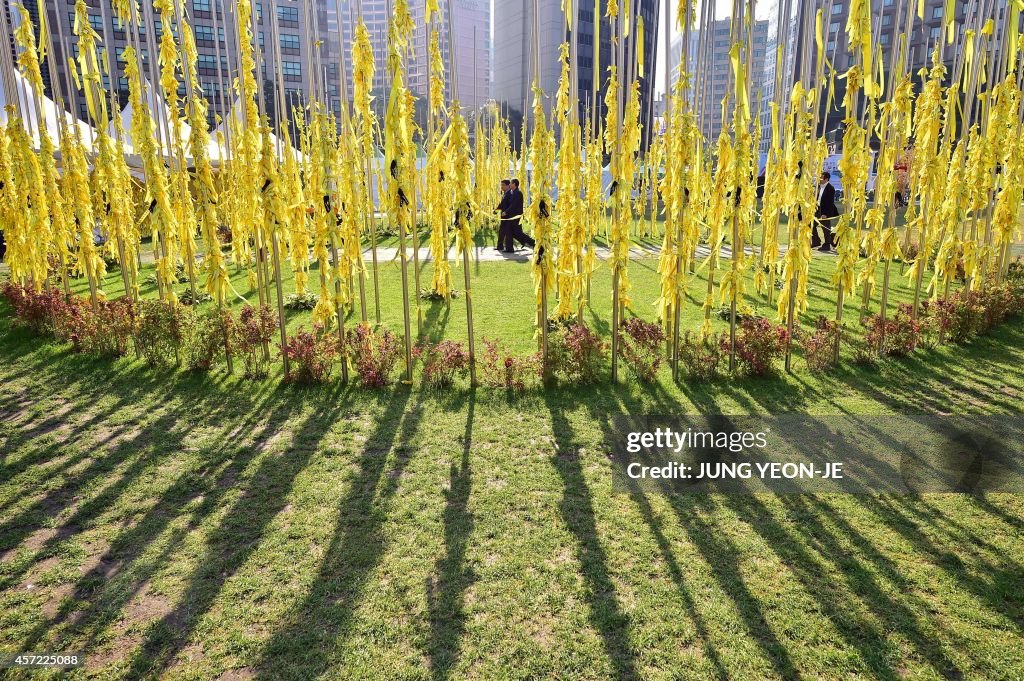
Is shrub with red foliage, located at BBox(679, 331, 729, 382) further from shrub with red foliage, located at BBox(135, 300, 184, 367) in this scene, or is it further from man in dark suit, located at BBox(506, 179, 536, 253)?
man in dark suit, located at BBox(506, 179, 536, 253)

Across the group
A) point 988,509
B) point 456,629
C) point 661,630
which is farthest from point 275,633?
point 988,509

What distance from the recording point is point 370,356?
582 centimetres

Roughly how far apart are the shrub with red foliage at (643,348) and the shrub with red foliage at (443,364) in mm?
1614

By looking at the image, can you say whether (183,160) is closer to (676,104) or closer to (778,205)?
(676,104)

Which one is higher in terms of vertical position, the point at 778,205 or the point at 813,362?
the point at 778,205

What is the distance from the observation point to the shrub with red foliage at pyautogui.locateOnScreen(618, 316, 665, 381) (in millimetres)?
5793

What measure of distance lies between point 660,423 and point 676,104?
2.86m

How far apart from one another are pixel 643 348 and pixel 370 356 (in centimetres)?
273

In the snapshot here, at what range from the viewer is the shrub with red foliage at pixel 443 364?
5621 mm

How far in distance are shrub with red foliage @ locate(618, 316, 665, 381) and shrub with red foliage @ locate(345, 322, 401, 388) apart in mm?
2303

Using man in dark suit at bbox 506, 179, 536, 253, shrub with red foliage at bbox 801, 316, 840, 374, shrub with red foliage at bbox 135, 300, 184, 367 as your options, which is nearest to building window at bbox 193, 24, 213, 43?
man in dark suit at bbox 506, 179, 536, 253

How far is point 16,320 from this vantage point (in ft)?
24.5

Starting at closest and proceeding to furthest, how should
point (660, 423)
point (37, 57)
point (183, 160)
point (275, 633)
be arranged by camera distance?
point (275, 633) → point (660, 423) → point (183, 160) → point (37, 57)

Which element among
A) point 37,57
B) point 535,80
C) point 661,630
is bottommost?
point 661,630
